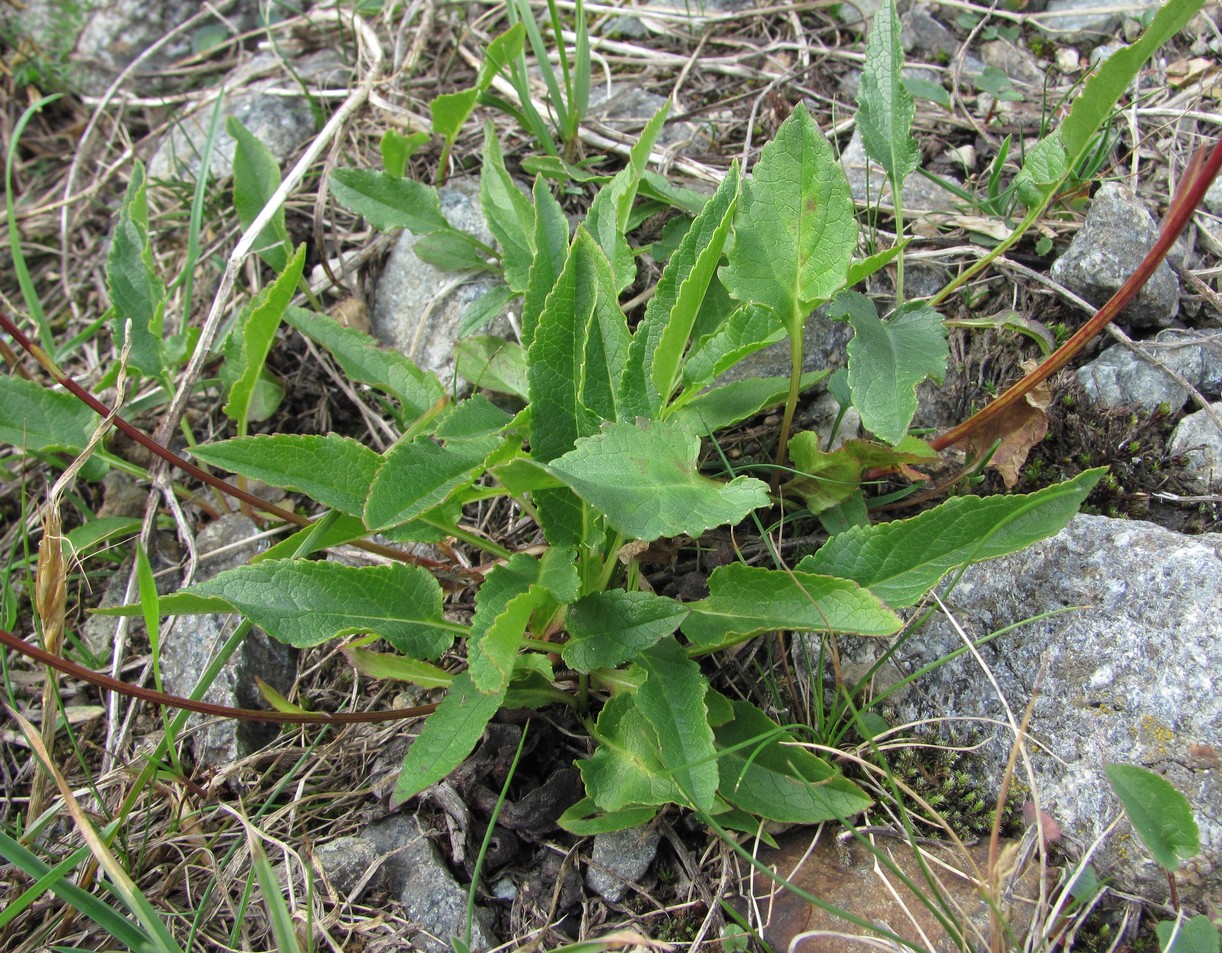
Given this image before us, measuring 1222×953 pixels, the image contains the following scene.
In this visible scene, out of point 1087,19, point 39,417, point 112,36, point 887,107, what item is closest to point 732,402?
point 887,107

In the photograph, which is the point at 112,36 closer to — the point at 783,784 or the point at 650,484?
the point at 650,484

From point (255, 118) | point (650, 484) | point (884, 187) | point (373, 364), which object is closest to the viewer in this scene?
point (650, 484)

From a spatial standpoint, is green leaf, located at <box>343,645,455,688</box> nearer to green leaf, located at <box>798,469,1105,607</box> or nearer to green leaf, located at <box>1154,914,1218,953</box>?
green leaf, located at <box>798,469,1105,607</box>

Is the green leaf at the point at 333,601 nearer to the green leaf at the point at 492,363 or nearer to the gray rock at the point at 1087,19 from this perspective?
the green leaf at the point at 492,363

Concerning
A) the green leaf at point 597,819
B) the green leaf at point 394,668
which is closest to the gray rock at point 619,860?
the green leaf at point 597,819

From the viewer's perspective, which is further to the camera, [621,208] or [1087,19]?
[1087,19]

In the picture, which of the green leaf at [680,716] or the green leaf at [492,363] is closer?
the green leaf at [680,716]

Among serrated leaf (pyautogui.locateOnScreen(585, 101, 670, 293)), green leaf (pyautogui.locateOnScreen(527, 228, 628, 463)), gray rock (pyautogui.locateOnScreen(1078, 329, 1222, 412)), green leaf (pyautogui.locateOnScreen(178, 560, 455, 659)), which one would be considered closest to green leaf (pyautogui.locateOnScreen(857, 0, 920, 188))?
serrated leaf (pyautogui.locateOnScreen(585, 101, 670, 293))
